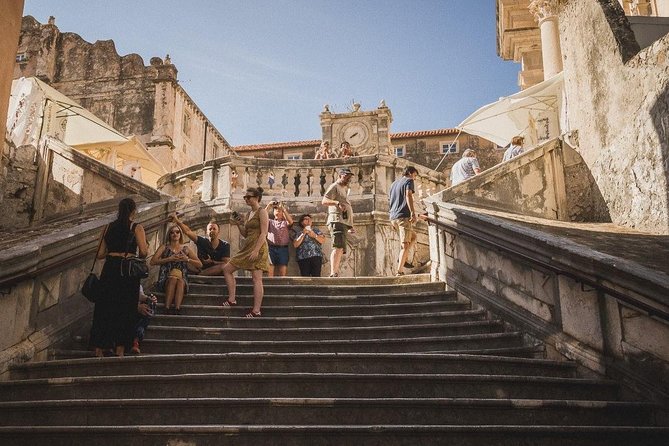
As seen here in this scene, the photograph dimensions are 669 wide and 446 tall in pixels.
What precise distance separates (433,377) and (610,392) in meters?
1.35

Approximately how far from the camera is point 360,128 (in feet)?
107

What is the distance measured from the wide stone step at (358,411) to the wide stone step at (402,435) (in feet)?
1.03

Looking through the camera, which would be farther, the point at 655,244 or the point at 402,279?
the point at 402,279

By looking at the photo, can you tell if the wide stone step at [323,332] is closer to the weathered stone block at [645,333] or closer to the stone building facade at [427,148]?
the weathered stone block at [645,333]

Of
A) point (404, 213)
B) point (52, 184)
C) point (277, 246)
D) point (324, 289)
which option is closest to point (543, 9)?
point (404, 213)

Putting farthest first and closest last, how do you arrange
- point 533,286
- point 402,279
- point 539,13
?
point 539,13 < point 402,279 < point 533,286

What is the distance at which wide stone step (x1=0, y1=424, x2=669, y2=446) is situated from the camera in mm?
3443

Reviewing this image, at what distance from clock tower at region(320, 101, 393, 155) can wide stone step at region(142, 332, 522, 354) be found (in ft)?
88.2

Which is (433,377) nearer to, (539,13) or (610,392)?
(610,392)

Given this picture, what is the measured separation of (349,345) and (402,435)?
6.37ft

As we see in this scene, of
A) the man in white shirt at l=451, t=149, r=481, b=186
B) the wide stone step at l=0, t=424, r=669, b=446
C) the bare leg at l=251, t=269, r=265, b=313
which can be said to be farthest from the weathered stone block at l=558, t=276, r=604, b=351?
the man in white shirt at l=451, t=149, r=481, b=186

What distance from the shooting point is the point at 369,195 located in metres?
12.5

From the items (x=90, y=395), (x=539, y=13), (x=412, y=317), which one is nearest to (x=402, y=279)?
(x=412, y=317)

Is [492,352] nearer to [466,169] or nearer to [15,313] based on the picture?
[15,313]
